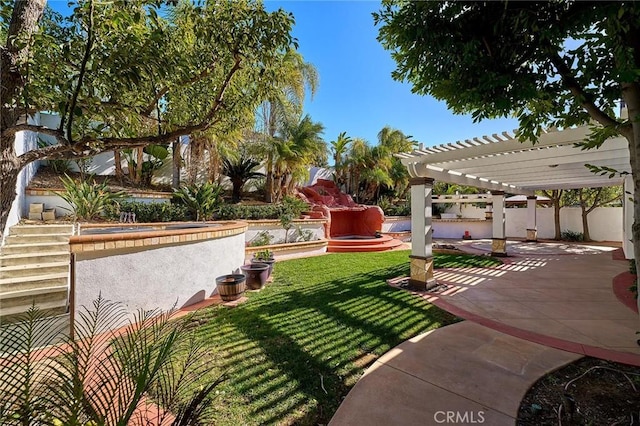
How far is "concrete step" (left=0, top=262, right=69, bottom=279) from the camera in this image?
4676mm

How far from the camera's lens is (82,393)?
139cm

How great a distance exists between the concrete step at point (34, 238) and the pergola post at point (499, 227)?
47.7 feet

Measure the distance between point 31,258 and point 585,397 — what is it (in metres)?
9.11

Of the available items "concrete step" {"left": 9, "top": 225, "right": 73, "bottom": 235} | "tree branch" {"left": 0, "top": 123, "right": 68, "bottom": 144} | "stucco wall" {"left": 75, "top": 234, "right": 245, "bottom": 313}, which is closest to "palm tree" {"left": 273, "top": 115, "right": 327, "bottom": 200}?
"stucco wall" {"left": 75, "top": 234, "right": 245, "bottom": 313}

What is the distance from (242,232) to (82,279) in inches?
153

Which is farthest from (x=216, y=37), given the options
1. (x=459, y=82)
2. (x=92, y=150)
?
(x=459, y=82)

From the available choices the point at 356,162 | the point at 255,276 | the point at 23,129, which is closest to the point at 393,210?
the point at 356,162

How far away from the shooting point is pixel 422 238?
20.9 ft

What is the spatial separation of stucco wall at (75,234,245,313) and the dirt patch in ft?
18.0

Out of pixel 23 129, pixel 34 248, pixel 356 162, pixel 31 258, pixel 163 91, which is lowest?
pixel 31 258

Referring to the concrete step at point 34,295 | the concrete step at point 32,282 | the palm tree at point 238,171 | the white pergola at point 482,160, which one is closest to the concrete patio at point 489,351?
the white pergola at point 482,160

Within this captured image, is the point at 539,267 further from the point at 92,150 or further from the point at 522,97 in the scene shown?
the point at 92,150

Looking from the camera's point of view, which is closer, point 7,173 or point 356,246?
point 7,173

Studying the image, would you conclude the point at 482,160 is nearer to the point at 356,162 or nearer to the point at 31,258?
the point at 31,258
